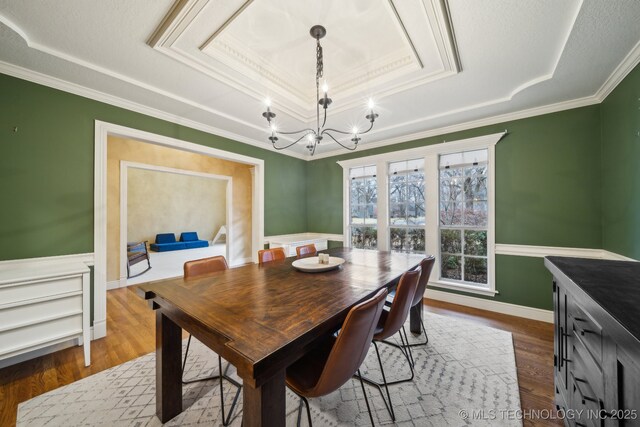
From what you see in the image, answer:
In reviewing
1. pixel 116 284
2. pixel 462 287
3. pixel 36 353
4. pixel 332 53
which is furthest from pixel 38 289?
pixel 462 287

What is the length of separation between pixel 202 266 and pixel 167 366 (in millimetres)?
756

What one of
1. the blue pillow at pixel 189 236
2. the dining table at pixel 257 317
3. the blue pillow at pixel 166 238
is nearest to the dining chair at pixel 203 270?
the dining table at pixel 257 317

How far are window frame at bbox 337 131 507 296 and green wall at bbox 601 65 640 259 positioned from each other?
0.94m

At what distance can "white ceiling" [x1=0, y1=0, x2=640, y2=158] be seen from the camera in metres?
1.62

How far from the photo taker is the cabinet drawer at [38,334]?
1816 mm

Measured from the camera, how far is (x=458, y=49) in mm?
1969

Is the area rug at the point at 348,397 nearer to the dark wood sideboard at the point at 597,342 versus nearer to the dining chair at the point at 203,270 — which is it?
the dining chair at the point at 203,270

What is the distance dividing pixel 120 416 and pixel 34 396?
0.79m

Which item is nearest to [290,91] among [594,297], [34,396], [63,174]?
[63,174]

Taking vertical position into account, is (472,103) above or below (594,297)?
above

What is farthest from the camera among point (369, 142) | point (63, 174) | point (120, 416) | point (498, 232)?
point (369, 142)

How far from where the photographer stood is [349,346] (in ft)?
3.43

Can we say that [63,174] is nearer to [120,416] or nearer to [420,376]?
[120,416]

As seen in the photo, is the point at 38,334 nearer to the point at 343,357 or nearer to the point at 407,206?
the point at 343,357
